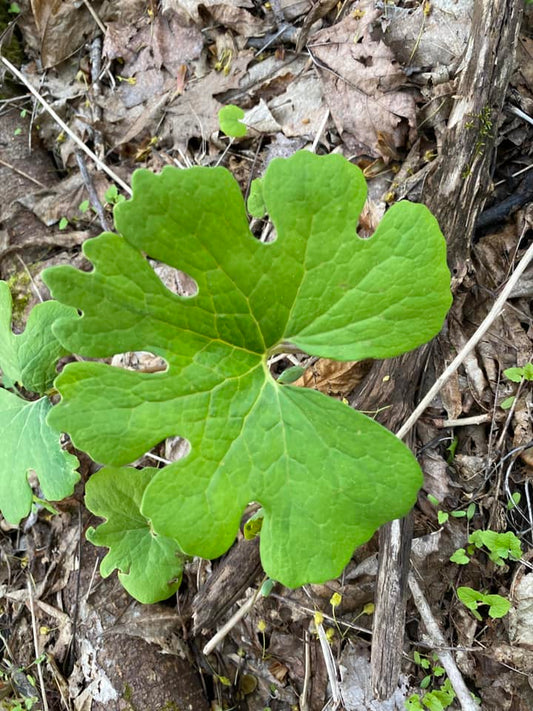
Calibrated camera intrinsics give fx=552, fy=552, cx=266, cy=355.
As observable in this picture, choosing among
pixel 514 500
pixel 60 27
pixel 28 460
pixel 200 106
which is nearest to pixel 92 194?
pixel 200 106

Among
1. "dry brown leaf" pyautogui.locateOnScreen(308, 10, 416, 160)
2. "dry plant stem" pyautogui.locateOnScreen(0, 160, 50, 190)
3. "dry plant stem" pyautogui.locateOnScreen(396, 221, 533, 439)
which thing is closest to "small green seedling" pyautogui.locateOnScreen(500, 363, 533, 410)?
"dry plant stem" pyautogui.locateOnScreen(396, 221, 533, 439)

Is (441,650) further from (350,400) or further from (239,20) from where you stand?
(239,20)

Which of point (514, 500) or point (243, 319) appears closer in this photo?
point (243, 319)

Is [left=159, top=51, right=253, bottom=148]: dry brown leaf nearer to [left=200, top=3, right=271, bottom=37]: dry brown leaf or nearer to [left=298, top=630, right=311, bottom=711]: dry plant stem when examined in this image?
[left=200, top=3, right=271, bottom=37]: dry brown leaf

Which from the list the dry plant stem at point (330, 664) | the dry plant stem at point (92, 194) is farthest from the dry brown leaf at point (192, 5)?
the dry plant stem at point (330, 664)

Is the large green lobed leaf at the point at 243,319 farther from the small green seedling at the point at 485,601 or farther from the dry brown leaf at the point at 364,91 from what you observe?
the dry brown leaf at the point at 364,91

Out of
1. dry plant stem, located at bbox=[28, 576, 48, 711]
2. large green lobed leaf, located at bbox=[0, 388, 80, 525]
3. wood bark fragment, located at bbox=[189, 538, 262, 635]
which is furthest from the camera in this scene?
Answer: dry plant stem, located at bbox=[28, 576, 48, 711]
